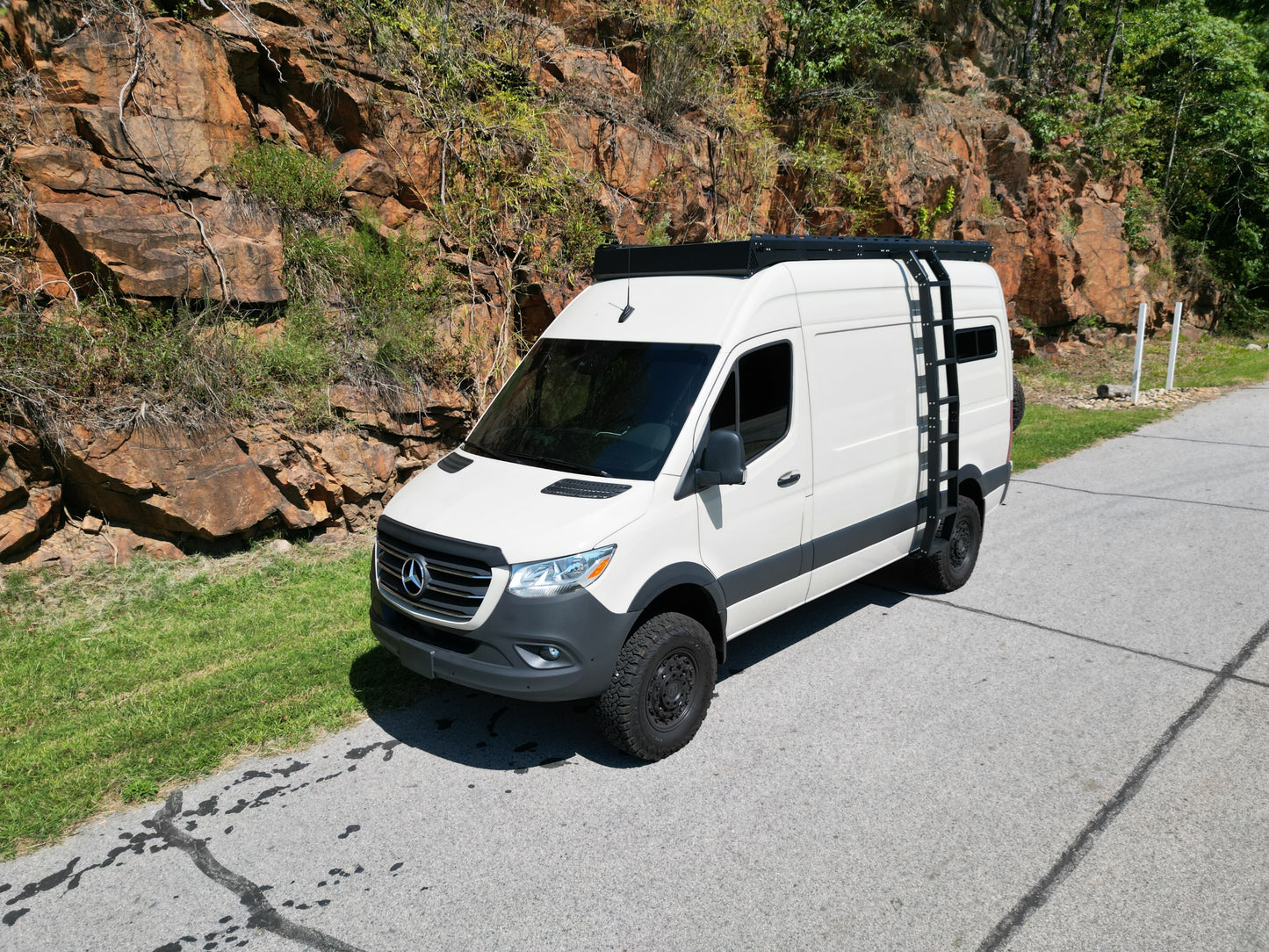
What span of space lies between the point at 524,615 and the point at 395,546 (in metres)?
1.00

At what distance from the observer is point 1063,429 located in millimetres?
12797

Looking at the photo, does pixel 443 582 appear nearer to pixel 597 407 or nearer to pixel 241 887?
pixel 597 407

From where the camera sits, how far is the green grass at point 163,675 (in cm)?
439

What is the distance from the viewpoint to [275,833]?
4.03m

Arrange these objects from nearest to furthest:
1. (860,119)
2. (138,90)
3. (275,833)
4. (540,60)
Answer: (275,833)
(138,90)
(540,60)
(860,119)

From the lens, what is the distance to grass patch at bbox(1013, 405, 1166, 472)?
11402mm

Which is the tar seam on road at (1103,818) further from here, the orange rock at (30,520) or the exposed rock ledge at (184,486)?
the orange rock at (30,520)

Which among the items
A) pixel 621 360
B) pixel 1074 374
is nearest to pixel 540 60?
pixel 621 360

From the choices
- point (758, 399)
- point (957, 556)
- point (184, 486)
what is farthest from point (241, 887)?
point (957, 556)

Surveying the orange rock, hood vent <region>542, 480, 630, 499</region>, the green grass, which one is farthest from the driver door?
the orange rock

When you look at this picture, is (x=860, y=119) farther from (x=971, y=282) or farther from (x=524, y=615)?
(x=524, y=615)

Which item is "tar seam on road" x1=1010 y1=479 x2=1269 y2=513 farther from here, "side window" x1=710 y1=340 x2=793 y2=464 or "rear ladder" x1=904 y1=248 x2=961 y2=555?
"side window" x1=710 y1=340 x2=793 y2=464

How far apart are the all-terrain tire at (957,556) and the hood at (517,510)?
124 inches

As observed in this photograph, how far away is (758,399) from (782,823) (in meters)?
2.23
